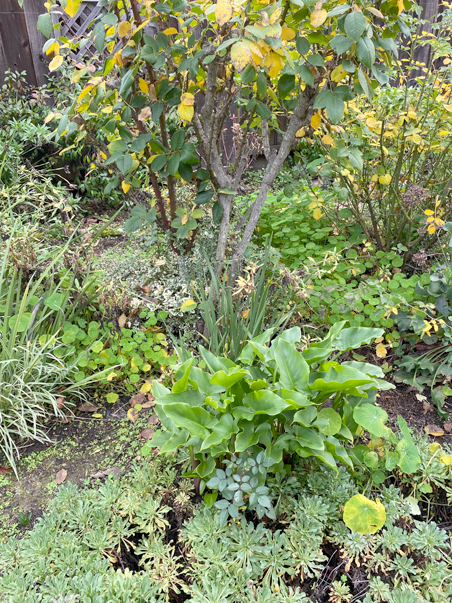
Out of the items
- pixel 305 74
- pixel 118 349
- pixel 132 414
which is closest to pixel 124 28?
pixel 305 74

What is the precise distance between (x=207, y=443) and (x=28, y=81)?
456 cm

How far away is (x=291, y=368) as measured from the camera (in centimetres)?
166

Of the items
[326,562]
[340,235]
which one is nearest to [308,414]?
[326,562]

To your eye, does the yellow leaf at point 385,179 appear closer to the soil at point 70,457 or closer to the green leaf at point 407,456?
the green leaf at point 407,456

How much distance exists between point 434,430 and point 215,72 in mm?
2201

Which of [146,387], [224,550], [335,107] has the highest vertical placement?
[335,107]

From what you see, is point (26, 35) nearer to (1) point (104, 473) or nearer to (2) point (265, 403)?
(1) point (104, 473)

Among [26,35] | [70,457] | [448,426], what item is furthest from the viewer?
[26,35]

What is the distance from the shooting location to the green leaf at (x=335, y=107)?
2.01 m

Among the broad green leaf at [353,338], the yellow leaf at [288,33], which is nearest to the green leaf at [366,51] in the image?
the yellow leaf at [288,33]

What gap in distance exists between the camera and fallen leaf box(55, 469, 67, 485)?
2020 millimetres

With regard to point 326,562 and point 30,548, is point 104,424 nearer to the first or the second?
point 30,548

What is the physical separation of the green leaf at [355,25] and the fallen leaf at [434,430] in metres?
1.82

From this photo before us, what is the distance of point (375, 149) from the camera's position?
2871 mm
